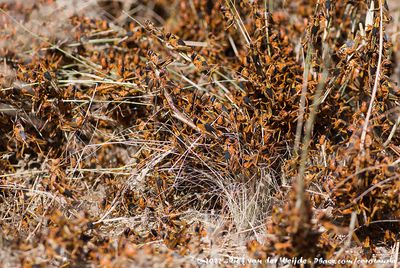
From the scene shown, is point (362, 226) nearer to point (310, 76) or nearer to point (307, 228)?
point (307, 228)

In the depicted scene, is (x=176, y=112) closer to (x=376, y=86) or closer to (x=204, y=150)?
(x=204, y=150)

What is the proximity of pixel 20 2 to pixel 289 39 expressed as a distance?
1575 mm

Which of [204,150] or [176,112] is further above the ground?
[176,112]

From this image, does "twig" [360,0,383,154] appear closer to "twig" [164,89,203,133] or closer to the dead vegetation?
the dead vegetation

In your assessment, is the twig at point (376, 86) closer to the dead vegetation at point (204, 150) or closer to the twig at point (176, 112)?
the dead vegetation at point (204, 150)

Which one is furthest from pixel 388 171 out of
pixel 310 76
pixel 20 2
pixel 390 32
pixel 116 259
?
pixel 20 2

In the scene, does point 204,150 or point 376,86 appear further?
point 204,150

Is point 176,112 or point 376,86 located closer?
point 376,86

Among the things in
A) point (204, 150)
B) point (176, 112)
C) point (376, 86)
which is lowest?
point (204, 150)

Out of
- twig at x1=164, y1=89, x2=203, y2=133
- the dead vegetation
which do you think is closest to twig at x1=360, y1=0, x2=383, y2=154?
the dead vegetation

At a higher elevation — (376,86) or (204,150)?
(376,86)

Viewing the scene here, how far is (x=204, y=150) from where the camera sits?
2.13 metres

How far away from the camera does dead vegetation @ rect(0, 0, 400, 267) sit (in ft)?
5.90

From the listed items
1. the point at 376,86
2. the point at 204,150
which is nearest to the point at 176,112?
the point at 204,150
